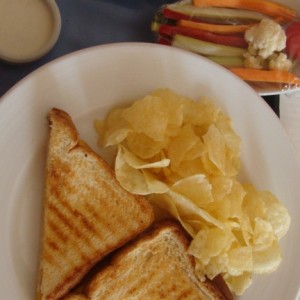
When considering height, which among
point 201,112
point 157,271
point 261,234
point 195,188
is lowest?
point 157,271

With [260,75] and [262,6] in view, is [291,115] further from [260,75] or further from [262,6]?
[262,6]

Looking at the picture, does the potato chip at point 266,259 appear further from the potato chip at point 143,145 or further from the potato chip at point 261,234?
the potato chip at point 143,145

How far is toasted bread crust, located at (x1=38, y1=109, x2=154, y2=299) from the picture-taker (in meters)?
1.43

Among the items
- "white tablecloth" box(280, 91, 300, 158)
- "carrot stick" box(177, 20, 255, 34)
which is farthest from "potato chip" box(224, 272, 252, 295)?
"carrot stick" box(177, 20, 255, 34)

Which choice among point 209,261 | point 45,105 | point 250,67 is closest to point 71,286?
point 209,261

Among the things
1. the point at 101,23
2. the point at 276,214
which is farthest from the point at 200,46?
the point at 276,214

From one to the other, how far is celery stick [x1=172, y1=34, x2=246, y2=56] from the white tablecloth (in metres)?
0.26

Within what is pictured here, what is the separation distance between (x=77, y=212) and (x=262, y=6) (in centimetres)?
91

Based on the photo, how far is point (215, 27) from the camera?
5.80ft

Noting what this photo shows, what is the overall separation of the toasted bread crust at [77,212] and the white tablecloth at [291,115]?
0.61 meters

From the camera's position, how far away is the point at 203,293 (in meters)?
1.56

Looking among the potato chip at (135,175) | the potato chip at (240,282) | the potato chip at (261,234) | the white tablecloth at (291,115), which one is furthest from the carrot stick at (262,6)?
the potato chip at (240,282)

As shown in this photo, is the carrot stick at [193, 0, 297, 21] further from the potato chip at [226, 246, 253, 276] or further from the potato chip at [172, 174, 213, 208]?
the potato chip at [226, 246, 253, 276]

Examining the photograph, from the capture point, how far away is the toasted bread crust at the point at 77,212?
143 centimetres
